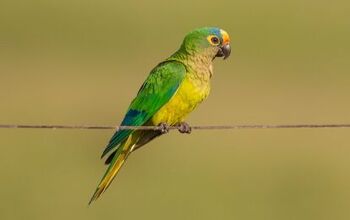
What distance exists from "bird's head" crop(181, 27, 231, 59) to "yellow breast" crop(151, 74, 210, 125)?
15.4 inches

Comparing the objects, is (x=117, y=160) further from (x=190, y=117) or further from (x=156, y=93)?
(x=190, y=117)

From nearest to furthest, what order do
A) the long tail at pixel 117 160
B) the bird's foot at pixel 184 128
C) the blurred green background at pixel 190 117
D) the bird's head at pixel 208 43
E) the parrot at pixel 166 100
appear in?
the long tail at pixel 117 160
the parrot at pixel 166 100
the bird's foot at pixel 184 128
the bird's head at pixel 208 43
the blurred green background at pixel 190 117

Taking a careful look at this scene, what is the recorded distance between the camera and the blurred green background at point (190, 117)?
41.5 feet

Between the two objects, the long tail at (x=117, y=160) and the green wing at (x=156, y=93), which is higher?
the green wing at (x=156, y=93)

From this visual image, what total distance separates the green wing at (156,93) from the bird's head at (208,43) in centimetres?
24

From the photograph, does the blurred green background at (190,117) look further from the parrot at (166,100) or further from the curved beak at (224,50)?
the parrot at (166,100)

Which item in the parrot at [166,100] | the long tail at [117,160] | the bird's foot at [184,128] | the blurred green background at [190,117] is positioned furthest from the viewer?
the blurred green background at [190,117]

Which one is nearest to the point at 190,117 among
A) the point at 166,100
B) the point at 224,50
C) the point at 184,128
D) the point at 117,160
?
the point at 224,50

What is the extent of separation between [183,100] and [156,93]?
222mm

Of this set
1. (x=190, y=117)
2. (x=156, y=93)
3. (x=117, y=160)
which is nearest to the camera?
(x=117, y=160)

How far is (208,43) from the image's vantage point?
8.56 m

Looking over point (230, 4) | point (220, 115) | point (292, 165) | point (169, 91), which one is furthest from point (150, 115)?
point (230, 4)

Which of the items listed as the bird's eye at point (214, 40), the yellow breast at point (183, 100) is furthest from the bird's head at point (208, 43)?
the yellow breast at point (183, 100)

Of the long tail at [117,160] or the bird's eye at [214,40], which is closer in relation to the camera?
the long tail at [117,160]
